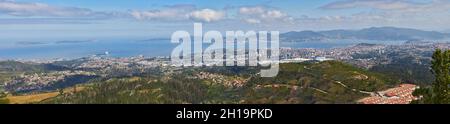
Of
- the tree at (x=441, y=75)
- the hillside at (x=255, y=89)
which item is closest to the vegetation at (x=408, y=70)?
the hillside at (x=255, y=89)

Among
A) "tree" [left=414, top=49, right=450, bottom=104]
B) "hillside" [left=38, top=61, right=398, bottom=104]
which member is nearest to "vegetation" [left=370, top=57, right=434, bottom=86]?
"hillside" [left=38, top=61, right=398, bottom=104]

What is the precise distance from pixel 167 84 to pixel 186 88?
7.47 metres

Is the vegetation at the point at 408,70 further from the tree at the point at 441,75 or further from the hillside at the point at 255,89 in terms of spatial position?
the tree at the point at 441,75

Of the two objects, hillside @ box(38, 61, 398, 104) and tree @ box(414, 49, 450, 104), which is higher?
tree @ box(414, 49, 450, 104)

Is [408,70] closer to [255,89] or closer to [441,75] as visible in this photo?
[255,89]

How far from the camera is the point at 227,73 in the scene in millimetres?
150500

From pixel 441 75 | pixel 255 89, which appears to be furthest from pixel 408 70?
pixel 441 75

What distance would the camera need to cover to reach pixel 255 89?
349 feet

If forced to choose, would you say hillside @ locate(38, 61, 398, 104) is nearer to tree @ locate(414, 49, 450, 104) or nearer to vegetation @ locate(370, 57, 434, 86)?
vegetation @ locate(370, 57, 434, 86)

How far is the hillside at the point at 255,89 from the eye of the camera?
309 ft

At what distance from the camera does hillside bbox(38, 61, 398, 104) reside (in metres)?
94.1

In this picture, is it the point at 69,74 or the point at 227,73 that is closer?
the point at 227,73
